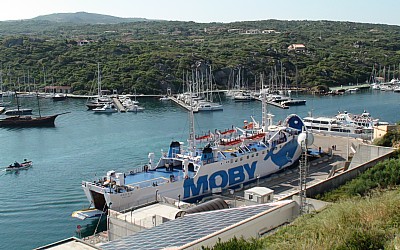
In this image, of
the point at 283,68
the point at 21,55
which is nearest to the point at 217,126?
the point at 283,68

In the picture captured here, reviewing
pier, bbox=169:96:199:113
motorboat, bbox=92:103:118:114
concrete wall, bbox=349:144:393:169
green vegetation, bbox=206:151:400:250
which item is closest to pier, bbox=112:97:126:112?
motorboat, bbox=92:103:118:114

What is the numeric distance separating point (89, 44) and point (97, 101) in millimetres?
40646

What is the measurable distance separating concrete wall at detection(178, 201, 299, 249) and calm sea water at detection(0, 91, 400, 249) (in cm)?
952

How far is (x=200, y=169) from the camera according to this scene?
2480cm

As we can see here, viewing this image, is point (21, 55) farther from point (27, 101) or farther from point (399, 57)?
point (399, 57)

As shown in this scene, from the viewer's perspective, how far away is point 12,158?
121 feet

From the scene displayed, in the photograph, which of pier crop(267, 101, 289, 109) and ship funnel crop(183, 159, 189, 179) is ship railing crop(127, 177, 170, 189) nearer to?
ship funnel crop(183, 159, 189, 179)

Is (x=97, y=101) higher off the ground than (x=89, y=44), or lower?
lower

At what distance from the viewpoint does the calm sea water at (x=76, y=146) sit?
75.9 ft

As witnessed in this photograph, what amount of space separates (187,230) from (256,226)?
1.92m

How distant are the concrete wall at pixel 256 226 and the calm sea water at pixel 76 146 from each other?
31.2ft

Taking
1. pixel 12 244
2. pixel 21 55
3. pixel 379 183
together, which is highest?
pixel 21 55

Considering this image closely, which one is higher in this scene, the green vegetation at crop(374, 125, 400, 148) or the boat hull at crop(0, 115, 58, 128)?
the green vegetation at crop(374, 125, 400, 148)

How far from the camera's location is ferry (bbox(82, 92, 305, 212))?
2302cm
